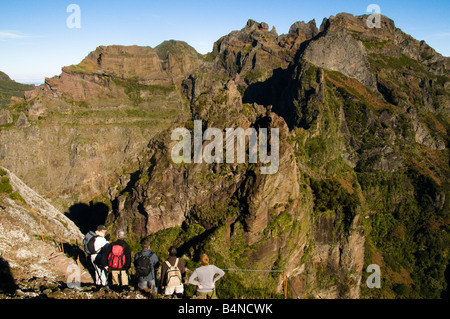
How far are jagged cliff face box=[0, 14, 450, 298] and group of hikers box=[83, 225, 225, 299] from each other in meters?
15.7

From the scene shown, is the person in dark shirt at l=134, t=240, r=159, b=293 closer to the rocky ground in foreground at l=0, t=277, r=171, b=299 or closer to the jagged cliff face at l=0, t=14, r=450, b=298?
the rocky ground in foreground at l=0, t=277, r=171, b=299

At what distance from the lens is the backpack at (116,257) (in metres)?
9.17

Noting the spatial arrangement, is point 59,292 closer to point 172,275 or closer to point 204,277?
point 172,275

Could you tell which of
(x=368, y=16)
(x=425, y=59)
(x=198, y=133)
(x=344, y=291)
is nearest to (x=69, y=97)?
(x=198, y=133)

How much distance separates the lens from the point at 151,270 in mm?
9414

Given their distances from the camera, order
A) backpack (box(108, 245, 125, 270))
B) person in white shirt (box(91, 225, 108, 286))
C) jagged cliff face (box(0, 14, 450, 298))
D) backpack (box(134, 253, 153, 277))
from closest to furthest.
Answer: backpack (box(108, 245, 125, 270)), backpack (box(134, 253, 153, 277)), person in white shirt (box(91, 225, 108, 286)), jagged cliff face (box(0, 14, 450, 298))

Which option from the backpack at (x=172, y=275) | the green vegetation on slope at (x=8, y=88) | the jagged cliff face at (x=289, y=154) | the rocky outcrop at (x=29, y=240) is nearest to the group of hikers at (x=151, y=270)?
the backpack at (x=172, y=275)

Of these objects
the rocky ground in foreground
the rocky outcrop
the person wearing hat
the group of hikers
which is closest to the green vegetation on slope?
the rocky outcrop

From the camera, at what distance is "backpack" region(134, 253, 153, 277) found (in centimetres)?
929

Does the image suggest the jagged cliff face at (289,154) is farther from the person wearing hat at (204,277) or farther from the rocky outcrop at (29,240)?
the person wearing hat at (204,277)

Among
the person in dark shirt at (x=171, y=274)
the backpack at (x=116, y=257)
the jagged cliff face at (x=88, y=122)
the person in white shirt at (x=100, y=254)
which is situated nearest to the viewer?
the person in dark shirt at (x=171, y=274)

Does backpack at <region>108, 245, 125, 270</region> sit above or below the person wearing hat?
above

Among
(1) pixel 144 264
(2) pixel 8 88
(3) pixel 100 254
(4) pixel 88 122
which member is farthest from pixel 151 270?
(2) pixel 8 88

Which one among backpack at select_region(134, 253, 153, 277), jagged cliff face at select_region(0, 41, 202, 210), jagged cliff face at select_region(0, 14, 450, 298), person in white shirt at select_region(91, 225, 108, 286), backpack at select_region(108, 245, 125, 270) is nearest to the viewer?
backpack at select_region(108, 245, 125, 270)
